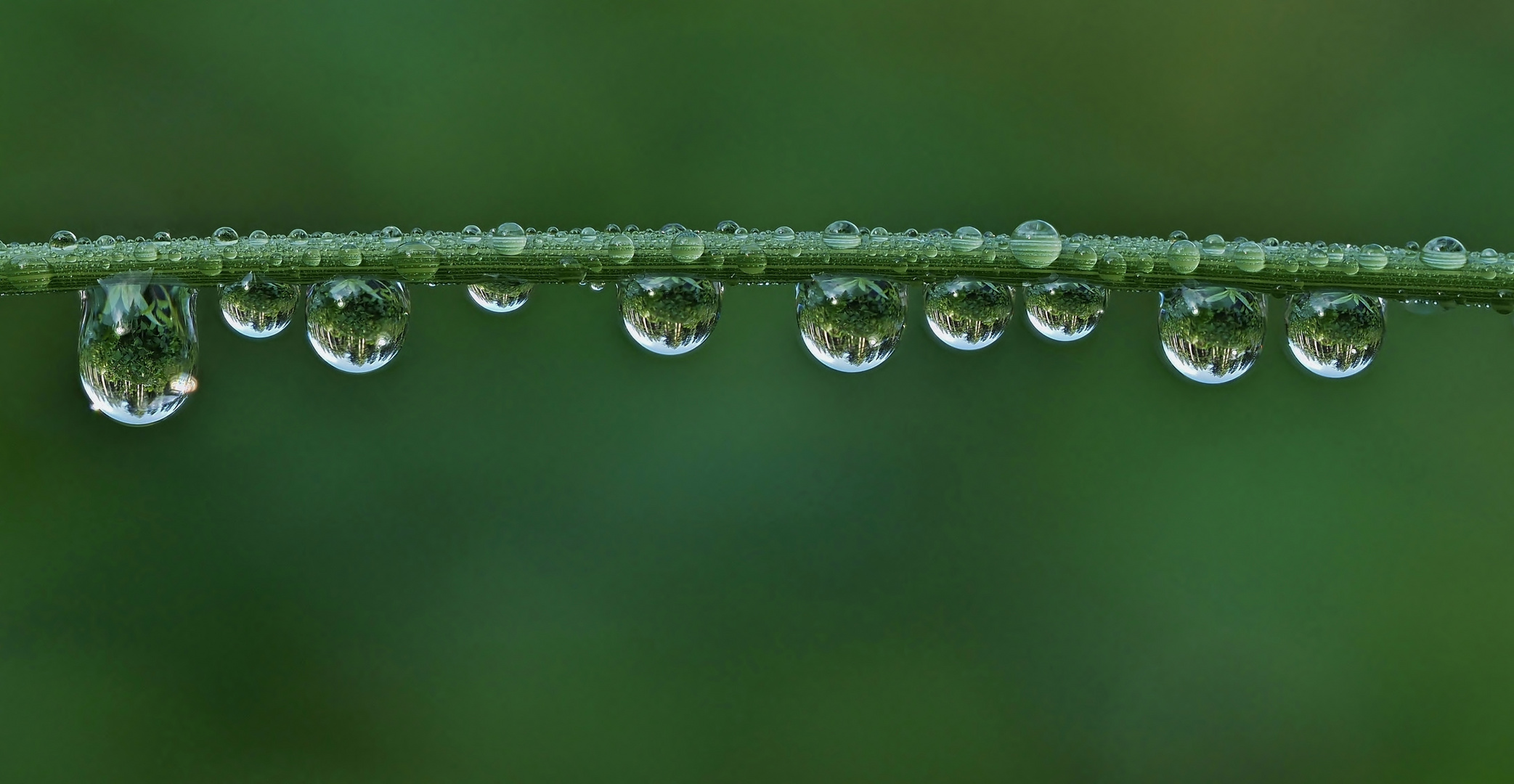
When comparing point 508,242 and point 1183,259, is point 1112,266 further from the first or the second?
point 508,242

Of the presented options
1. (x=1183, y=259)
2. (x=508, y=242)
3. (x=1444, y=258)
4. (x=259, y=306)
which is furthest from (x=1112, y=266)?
(x=259, y=306)

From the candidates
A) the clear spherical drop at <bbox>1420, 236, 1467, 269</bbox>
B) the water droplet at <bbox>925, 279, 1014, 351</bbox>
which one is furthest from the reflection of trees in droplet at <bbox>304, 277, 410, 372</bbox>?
the clear spherical drop at <bbox>1420, 236, 1467, 269</bbox>

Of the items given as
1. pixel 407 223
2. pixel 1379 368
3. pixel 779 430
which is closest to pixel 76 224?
pixel 407 223

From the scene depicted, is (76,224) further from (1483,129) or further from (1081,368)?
(1483,129)

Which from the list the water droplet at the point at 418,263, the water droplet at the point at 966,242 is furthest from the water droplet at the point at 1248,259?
the water droplet at the point at 418,263

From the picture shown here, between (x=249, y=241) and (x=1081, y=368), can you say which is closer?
(x=249, y=241)
